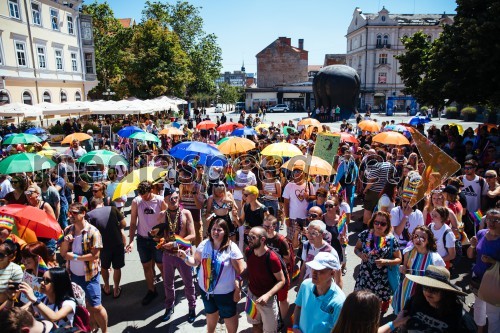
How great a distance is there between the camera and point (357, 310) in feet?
7.80

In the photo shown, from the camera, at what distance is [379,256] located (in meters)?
4.15

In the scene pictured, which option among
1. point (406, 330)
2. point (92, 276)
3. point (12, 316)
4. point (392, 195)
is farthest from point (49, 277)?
point (392, 195)

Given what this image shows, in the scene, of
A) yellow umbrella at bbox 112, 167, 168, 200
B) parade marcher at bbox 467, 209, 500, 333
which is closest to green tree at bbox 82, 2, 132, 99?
yellow umbrella at bbox 112, 167, 168, 200

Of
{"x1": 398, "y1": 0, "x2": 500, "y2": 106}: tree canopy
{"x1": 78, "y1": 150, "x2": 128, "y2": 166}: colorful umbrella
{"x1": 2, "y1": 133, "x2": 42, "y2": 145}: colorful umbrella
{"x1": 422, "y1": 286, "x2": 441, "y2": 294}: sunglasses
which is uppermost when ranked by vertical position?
{"x1": 398, "y1": 0, "x2": 500, "y2": 106}: tree canopy

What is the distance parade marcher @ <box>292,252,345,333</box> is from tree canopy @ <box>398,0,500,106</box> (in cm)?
1211

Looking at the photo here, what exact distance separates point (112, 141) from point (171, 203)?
1605 centimetres

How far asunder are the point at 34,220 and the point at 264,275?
9.51 feet

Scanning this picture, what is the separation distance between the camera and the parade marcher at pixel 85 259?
13.8ft

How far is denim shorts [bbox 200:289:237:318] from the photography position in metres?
3.88

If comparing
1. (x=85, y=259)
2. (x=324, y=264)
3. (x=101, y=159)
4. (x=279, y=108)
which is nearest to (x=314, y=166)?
(x=324, y=264)

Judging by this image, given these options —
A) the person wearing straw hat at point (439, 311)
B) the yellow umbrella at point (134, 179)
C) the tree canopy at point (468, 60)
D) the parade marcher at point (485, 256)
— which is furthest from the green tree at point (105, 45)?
the person wearing straw hat at point (439, 311)

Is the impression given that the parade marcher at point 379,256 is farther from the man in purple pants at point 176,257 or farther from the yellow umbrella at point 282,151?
the yellow umbrella at point 282,151

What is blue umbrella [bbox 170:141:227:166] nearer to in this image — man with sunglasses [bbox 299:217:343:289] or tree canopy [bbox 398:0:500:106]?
man with sunglasses [bbox 299:217:343:289]

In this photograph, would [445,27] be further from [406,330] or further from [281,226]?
[406,330]
